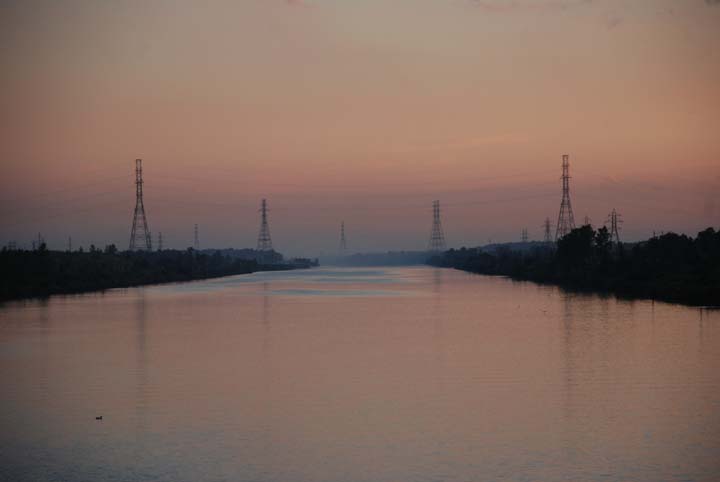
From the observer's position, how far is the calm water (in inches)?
299

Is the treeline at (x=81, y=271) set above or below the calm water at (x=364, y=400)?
above

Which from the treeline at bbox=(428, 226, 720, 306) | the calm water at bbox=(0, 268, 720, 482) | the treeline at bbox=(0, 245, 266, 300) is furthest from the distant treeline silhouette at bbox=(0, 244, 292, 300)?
the treeline at bbox=(428, 226, 720, 306)

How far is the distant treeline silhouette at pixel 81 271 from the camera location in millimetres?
32094

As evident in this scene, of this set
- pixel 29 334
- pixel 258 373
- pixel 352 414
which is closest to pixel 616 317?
pixel 258 373

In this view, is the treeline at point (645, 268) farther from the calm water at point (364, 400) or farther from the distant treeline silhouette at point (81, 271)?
the distant treeline silhouette at point (81, 271)

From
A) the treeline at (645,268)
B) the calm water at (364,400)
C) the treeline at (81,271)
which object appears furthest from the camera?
the treeline at (81,271)

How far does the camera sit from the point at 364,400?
1038cm

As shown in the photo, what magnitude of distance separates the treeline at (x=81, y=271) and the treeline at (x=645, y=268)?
22945mm

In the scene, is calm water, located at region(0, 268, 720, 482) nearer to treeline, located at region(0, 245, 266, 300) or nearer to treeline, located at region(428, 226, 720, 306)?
treeline, located at region(428, 226, 720, 306)

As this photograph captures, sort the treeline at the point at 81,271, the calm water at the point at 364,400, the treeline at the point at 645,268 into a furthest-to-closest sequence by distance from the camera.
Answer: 1. the treeline at the point at 81,271
2. the treeline at the point at 645,268
3. the calm water at the point at 364,400

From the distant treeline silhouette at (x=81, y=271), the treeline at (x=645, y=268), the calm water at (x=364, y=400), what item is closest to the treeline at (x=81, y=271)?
the distant treeline silhouette at (x=81, y=271)

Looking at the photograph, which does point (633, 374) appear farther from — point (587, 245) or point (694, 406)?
point (587, 245)

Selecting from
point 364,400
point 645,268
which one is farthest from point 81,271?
point 364,400

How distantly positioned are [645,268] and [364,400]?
2422 cm
